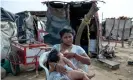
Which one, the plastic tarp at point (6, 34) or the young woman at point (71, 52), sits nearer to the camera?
the young woman at point (71, 52)

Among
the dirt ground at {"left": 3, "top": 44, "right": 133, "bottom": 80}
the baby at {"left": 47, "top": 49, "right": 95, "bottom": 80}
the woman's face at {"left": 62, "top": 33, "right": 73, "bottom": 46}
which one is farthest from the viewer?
the dirt ground at {"left": 3, "top": 44, "right": 133, "bottom": 80}

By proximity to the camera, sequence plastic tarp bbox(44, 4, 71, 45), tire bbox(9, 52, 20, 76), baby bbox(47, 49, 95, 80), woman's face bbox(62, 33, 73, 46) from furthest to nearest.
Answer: plastic tarp bbox(44, 4, 71, 45) → tire bbox(9, 52, 20, 76) → woman's face bbox(62, 33, 73, 46) → baby bbox(47, 49, 95, 80)

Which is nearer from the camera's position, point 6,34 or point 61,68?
point 61,68

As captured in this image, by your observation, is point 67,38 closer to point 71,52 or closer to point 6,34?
point 71,52

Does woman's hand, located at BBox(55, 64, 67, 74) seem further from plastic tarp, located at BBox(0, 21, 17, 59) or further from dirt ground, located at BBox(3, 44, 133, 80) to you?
plastic tarp, located at BBox(0, 21, 17, 59)

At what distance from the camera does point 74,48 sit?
3764 mm

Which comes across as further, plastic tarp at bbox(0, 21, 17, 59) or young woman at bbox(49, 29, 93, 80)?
plastic tarp at bbox(0, 21, 17, 59)

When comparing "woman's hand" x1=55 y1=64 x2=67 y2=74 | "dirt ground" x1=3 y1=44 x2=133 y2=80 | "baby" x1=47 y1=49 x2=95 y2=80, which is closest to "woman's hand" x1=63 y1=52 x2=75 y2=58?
"baby" x1=47 y1=49 x2=95 y2=80

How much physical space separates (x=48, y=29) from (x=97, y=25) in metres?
2.22

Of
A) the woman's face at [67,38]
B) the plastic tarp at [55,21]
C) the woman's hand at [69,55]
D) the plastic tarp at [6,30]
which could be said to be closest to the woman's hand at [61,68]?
the woman's hand at [69,55]

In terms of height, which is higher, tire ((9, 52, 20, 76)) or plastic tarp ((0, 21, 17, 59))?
plastic tarp ((0, 21, 17, 59))

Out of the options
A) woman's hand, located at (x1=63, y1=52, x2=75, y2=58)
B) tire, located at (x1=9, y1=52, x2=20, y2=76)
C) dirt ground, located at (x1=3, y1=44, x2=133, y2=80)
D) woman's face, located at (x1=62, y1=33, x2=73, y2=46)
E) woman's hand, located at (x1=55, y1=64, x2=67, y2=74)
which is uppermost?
woman's face, located at (x1=62, y1=33, x2=73, y2=46)

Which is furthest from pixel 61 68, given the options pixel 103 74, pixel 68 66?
pixel 103 74

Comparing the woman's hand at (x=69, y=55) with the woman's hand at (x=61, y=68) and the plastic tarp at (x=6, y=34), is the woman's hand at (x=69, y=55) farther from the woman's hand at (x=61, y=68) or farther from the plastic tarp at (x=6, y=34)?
the plastic tarp at (x=6, y=34)
